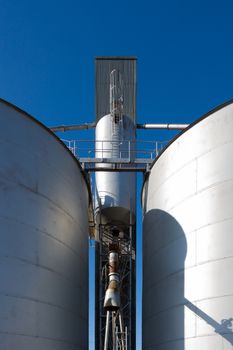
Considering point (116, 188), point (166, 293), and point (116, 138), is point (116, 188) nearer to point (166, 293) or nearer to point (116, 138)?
point (116, 138)

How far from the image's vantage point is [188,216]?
13680 mm

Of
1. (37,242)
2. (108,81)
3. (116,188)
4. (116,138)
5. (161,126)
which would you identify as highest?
(108,81)

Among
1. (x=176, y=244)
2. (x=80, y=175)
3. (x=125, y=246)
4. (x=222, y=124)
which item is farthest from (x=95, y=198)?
(x=222, y=124)

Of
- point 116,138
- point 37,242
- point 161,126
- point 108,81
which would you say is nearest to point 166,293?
point 37,242

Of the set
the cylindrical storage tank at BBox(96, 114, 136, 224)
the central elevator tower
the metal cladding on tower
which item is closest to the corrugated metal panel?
the metal cladding on tower

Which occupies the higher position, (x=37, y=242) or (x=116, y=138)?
(x=116, y=138)

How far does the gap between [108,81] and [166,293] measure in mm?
14764

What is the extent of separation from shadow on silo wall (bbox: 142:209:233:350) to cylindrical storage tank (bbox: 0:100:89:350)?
2.39 metres

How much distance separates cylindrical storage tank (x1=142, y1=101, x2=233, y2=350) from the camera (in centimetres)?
1204

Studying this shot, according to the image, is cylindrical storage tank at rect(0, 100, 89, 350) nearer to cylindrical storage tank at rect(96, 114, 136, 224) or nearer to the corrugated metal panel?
cylindrical storage tank at rect(96, 114, 136, 224)

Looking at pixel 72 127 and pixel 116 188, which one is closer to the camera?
pixel 116 188

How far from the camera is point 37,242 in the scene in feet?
42.4

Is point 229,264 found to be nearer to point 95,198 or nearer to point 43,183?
point 43,183

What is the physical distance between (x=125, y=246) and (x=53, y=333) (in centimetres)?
1006
